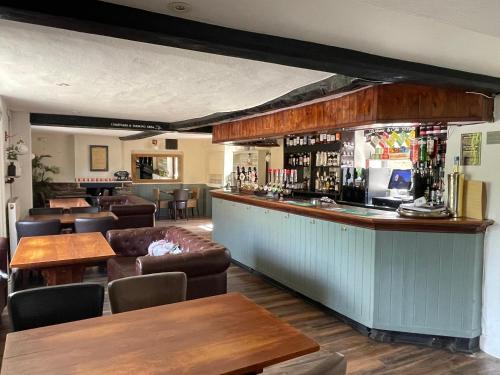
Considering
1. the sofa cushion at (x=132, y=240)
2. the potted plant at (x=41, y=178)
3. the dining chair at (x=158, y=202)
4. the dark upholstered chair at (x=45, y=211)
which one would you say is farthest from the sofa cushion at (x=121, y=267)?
the dining chair at (x=158, y=202)

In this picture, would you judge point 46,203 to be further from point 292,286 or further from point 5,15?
point 5,15

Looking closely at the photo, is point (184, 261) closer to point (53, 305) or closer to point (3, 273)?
A: point (53, 305)

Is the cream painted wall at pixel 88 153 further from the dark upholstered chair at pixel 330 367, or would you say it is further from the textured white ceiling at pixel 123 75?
the dark upholstered chair at pixel 330 367

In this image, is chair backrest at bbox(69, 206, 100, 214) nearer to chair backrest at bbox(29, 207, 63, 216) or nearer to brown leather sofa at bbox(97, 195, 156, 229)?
chair backrest at bbox(29, 207, 63, 216)

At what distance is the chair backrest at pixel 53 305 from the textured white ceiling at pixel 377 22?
60.6 inches

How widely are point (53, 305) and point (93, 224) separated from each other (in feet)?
9.82

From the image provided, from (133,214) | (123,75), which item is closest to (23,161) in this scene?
(133,214)

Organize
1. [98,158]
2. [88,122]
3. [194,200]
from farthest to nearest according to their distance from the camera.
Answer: [194,200] < [98,158] < [88,122]

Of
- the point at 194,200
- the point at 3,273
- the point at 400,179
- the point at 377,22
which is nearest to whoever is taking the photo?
the point at 377,22

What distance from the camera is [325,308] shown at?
3.99m

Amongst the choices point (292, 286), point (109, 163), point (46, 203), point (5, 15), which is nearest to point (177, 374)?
point (5, 15)

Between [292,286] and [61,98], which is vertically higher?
[61,98]

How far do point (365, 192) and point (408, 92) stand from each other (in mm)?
2957

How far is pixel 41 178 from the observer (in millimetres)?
9523
